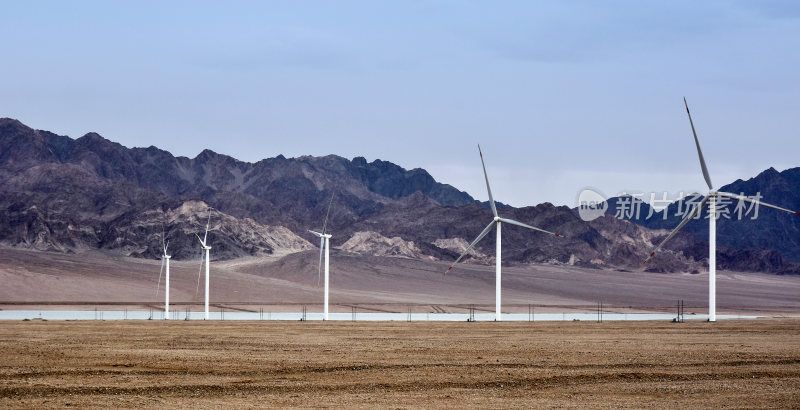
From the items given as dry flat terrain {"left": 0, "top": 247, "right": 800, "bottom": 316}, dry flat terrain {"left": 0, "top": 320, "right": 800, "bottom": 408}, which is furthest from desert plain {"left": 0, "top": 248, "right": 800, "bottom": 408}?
dry flat terrain {"left": 0, "top": 247, "right": 800, "bottom": 316}

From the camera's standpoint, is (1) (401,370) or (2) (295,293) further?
(2) (295,293)

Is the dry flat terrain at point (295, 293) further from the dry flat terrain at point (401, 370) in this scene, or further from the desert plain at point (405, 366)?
the dry flat terrain at point (401, 370)

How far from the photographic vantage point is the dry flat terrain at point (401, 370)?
28000mm

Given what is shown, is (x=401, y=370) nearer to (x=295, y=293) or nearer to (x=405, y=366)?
(x=405, y=366)

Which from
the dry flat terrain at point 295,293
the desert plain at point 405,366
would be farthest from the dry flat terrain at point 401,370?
the dry flat terrain at point 295,293

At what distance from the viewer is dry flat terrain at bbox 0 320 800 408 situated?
28.0m

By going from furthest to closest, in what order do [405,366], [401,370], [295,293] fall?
[295,293] < [405,366] < [401,370]

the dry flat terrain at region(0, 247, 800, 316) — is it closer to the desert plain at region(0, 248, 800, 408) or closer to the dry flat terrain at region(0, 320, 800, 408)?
the desert plain at region(0, 248, 800, 408)

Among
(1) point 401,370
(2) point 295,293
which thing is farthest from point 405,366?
(2) point 295,293

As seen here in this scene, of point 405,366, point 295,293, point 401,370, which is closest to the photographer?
point 401,370

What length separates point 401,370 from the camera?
3659cm

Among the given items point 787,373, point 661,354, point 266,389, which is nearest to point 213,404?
point 266,389

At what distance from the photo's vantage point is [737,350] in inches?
1841

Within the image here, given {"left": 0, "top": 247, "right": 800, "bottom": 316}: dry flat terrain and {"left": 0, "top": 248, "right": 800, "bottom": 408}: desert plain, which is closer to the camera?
{"left": 0, "top": 248, "right": 800, "bottom": 408}: desert plain
